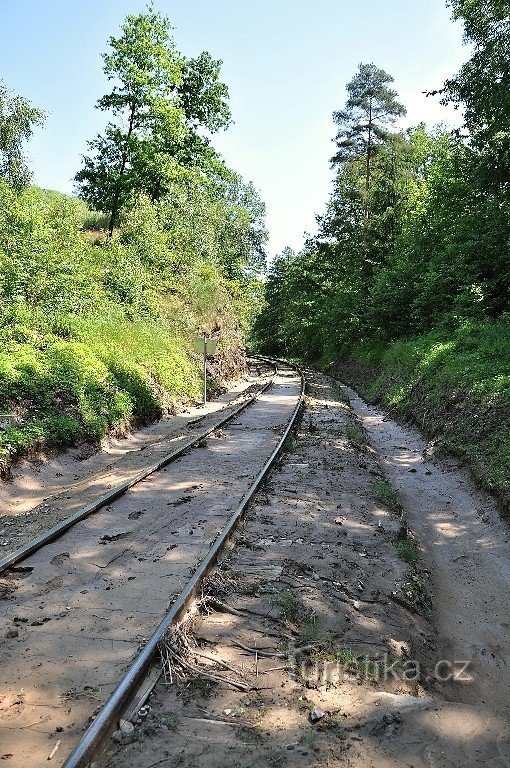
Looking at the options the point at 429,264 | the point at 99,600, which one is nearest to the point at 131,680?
the point at 99,600

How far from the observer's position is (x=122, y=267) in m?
20.9

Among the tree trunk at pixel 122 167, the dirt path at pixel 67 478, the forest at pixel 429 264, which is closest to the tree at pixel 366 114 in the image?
the forest at pixel 429 264

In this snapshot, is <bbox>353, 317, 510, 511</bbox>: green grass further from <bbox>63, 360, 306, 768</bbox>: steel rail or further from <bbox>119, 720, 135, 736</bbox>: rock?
<bbox>119, 720, 135, 736</bbox>: rock

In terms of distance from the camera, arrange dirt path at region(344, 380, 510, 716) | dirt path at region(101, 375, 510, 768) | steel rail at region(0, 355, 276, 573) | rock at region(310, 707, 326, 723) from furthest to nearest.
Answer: steel rail at region(0, 355, 276, 573) → dirt path at region(344, 380, 510, 716) → rock at region(310, 707, 326, 723) → dirt path at region(101, 375, 510, 768)

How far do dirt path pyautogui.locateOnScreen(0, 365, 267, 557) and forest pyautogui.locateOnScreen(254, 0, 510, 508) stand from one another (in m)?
6.56

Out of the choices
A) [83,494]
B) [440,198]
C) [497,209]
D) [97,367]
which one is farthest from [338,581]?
[440,198]

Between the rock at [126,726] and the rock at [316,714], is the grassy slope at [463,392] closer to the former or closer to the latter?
the rock at [316,714]

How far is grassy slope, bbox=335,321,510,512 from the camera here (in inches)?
410

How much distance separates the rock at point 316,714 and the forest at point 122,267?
24.0 feet

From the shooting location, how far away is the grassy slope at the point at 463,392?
34.1 ft

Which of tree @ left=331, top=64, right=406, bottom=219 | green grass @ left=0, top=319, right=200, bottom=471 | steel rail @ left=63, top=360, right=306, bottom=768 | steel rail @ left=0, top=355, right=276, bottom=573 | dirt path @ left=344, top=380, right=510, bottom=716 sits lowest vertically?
dirt path @ left=344, top=380, right=510, bottom=716

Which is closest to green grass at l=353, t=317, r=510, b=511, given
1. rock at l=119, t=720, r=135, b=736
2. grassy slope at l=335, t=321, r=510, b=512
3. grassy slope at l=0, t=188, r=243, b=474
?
grassy slope at l=335, t=321, r=510, b=512

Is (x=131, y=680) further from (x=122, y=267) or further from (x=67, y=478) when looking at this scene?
(x=122, y=267)

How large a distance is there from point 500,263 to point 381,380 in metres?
6.81
